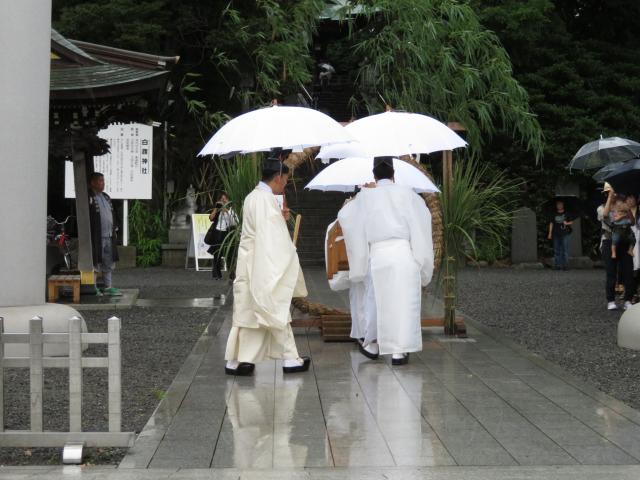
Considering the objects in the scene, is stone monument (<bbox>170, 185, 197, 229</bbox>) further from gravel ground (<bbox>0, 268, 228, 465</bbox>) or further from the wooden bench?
gravel ground (<bbox>0, 268, 228, 465</bbox>)

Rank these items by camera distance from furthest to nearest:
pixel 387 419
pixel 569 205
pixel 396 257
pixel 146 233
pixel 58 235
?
pixel 146 233, pixel 569 205, pixel 58 235, pixel 396 257, pixel 387 419

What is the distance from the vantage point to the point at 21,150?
8.98m

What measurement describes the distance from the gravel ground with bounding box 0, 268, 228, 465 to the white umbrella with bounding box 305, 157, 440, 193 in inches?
88.0

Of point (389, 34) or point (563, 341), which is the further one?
point (389, 34)

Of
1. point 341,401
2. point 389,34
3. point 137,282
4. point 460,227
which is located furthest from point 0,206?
point 389,34

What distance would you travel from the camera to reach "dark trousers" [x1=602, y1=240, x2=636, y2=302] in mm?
13672

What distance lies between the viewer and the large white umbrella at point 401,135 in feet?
32.2

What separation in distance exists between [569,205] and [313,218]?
6.17 m

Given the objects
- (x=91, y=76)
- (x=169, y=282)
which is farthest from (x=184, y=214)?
(x=91, y=76)

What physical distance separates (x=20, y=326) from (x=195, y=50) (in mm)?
17153

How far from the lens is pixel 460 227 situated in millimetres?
10891

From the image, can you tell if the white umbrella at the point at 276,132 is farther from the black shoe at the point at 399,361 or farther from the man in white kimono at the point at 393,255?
the black shoe at the point at 399,361

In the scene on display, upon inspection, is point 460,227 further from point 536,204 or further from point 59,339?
point 536,204

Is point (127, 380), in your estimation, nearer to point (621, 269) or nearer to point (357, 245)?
point (357, 245)
